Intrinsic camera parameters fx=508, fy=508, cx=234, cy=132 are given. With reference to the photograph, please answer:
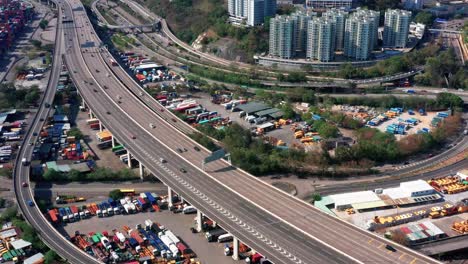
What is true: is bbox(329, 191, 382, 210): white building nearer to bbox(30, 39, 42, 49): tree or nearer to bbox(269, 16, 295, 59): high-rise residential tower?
bbox(269, 16, 295, 59): high-rise residential tower

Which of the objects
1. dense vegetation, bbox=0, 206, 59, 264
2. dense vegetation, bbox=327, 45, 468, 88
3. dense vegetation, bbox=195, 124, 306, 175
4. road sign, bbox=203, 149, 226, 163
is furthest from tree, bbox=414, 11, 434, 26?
dense vegetation, bbox=0, 206, 59, 264

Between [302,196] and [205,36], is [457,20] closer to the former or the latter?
[205,36]

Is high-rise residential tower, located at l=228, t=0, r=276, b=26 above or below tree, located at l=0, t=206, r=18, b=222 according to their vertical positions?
above

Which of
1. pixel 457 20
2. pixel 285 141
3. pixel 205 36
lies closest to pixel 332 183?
pixel 285 141

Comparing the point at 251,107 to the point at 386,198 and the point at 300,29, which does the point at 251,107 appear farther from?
the point at 386,198

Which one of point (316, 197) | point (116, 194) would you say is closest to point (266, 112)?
point (316, 197)
